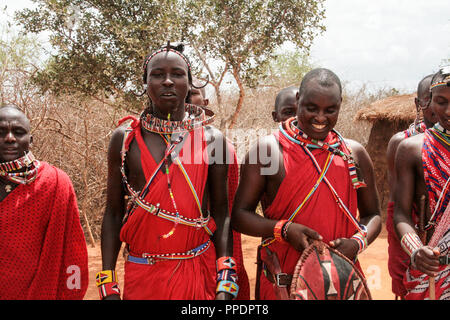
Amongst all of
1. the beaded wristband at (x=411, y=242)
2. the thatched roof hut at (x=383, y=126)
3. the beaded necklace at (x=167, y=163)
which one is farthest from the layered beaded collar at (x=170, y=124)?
the thatched roof hut at (x=383, y=126)

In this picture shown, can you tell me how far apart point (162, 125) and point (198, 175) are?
33 centimetres

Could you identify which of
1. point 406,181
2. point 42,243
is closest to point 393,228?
point 406,181

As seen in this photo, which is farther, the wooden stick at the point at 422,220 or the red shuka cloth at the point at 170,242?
the wooden stick at the point at 422,220

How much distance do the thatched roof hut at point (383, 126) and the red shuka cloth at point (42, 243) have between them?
7823 mm

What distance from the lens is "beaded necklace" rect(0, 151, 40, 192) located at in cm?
243

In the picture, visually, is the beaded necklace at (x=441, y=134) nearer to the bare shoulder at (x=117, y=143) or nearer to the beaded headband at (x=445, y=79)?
the beaded headband at (x=445, y=79)

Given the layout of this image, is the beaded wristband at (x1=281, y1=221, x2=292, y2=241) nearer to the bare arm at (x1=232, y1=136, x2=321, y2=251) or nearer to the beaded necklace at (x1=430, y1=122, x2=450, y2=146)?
the bare arm at (x1=232, y1=136, x2=321, y2=251)

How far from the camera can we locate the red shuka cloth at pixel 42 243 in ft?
8.09

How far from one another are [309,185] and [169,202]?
2.32ft

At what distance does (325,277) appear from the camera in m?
1.76

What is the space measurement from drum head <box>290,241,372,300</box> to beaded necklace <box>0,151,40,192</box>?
5.82 ft

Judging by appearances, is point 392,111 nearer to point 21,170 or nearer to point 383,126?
point 383,126

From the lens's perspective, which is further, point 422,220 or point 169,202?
point 422,220

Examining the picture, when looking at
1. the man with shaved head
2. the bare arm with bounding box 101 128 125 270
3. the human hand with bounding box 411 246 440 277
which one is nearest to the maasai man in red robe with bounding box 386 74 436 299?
the human hand with bounding box 411 246 440 277
